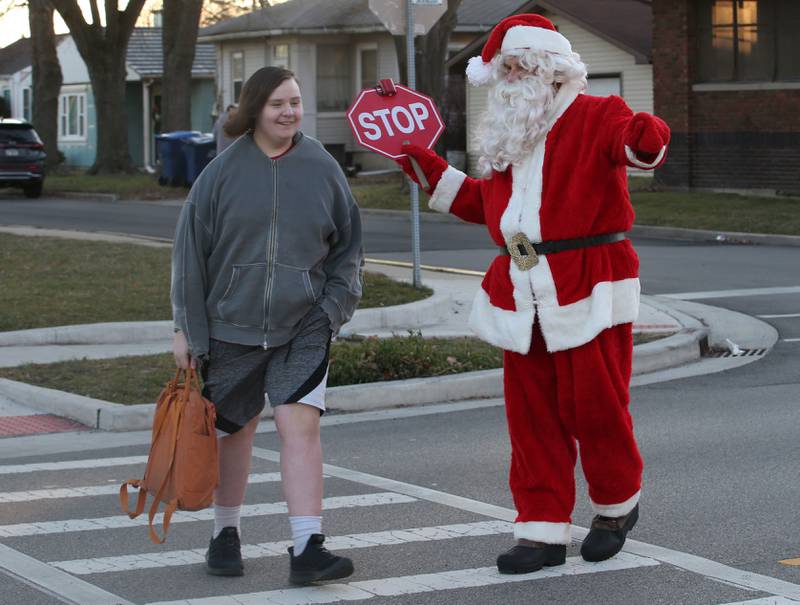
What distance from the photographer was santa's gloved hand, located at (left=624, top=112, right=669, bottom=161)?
5168 mm

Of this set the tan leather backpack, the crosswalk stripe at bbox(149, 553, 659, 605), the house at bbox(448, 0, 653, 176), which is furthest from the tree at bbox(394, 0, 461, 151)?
the tan leather backpack

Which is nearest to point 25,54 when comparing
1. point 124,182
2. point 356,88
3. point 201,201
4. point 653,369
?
point 356,88

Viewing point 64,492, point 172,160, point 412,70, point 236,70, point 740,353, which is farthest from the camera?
point 236,70

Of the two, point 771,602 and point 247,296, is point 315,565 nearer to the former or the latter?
point 247,296

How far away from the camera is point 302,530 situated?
5410mm

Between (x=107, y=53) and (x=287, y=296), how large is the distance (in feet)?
111

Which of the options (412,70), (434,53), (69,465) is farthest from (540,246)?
(434,53)

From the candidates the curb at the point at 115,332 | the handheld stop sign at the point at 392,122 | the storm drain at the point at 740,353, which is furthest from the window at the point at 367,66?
the handheld stop sign at the point at 392,122

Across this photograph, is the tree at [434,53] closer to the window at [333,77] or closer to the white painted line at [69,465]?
the window at [333,77]

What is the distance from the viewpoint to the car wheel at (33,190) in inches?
1316

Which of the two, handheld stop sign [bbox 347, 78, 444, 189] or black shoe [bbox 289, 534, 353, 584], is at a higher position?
handheld stop sign [bbox 347, 78, 444, 189]

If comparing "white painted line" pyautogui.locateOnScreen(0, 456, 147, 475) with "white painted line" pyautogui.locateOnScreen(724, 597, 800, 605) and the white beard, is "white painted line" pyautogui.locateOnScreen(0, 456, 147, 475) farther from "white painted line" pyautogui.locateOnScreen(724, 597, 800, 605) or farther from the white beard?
"white painted line" pyautogui.locateOnScreen(724, 597, 800, 605)

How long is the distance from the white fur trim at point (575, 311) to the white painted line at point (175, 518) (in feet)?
5.42

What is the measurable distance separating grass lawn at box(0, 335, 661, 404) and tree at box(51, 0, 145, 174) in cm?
2772
